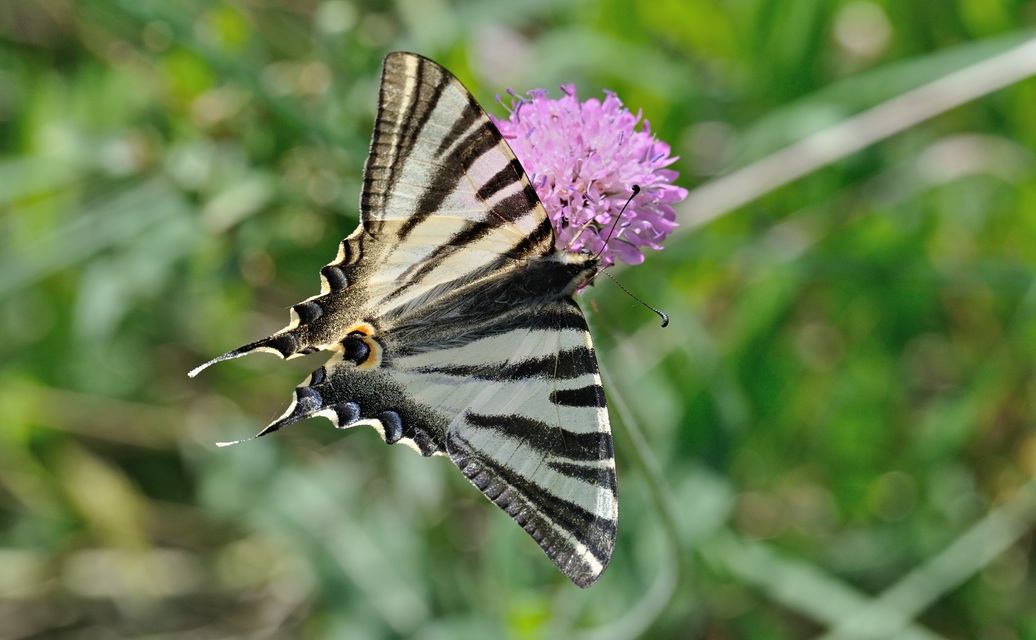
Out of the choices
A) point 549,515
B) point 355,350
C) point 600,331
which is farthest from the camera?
point 600,331

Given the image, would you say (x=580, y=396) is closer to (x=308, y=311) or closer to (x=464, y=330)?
(x=464, y=330)

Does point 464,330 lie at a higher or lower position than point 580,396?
higher

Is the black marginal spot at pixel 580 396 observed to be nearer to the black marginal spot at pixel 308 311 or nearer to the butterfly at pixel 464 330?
the butterfly at pixel 464 330

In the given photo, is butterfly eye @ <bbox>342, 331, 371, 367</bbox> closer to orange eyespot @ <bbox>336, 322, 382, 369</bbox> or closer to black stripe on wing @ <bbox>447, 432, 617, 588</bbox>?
orange eyespot @ <bbox>336, 322, 382, 369</bbox>

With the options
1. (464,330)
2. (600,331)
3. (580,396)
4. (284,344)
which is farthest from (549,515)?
(600,331)

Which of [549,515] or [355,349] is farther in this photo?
[355,349]

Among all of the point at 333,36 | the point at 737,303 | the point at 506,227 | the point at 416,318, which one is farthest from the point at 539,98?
the point at 737,303

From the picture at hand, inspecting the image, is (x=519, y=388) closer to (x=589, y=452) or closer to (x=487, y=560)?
(x=589, y=452)
